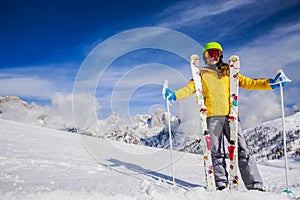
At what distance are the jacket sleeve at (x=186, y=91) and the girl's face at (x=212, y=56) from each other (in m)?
0.62

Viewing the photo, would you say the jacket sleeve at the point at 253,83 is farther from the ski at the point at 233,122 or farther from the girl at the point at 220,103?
the ski at the point at 233,122

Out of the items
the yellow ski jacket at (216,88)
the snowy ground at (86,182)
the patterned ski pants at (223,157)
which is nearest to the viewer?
the snowy ground at (86,182)

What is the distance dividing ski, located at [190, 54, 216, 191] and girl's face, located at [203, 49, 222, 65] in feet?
0.67

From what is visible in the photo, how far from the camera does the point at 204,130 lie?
5.12m

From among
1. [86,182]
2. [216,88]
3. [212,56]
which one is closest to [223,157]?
[216,88]

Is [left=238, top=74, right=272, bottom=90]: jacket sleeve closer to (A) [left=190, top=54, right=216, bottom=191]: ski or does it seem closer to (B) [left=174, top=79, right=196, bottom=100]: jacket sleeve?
(A) [left=190, top=54, right=216, bottom=191]: ski

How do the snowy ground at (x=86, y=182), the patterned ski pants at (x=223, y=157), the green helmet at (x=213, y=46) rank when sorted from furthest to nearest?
the green helmet at (x=213, y=46) < the patterned ski pants at (x=223, y=157) < the snowy ground at (x=86, y=182)

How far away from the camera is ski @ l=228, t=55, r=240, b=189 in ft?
16.3

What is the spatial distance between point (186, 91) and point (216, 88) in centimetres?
63

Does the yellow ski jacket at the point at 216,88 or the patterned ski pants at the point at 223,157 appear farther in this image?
the yellow ski jacket at the point at 216,88

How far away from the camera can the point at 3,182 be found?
4246mm

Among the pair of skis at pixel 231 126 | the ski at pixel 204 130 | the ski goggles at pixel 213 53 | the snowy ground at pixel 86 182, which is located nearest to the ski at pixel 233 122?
the pair of skis at pixel 231 126

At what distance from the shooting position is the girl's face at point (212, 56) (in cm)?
536

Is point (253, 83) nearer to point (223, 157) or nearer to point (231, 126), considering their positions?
point (231, 126)
